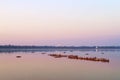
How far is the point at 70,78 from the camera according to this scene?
21391 millimetres

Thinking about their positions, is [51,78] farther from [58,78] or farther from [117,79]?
[117,79]

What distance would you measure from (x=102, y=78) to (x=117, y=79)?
52.4 inches

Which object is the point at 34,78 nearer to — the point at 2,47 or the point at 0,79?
the point at 0,79

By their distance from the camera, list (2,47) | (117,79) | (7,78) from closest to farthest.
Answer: (117,79)
(7,78)
(2,47)

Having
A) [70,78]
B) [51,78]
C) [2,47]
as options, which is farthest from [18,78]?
[2,47]

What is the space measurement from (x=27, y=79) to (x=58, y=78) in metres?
2.42

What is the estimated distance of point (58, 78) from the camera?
69.9 feet

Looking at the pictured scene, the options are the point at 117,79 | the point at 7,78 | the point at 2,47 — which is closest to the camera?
the point at 117,79

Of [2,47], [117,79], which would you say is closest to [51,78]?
[117,79]

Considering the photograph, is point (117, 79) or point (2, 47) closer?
point (117, 79)

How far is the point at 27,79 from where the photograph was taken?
20.8 m

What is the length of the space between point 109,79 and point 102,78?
30.0 inches

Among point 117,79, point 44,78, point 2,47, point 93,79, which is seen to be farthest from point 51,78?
point 2,47

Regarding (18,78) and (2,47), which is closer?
(18,78)
